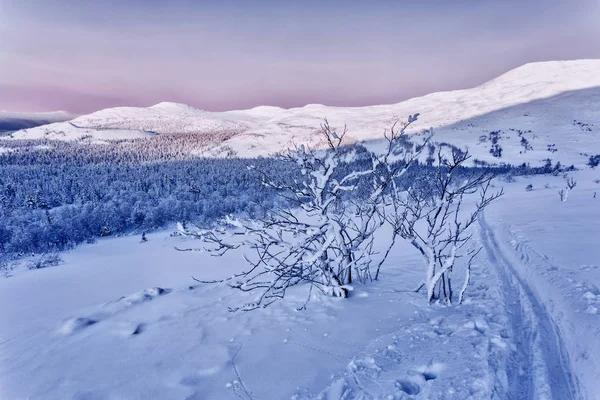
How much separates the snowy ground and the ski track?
0.02 metres

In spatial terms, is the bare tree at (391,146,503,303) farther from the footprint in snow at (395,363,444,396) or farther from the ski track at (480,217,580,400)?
the footprint in snow at (395,363,444,396)

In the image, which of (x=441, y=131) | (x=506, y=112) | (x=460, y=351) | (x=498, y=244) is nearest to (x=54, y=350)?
(x=460, y=351)

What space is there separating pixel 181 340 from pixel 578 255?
34.4 ft

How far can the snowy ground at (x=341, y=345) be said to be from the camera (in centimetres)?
375

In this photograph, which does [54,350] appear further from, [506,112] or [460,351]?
[506,112]

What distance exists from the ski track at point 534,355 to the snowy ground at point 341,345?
18 mm

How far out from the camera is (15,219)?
106 ft

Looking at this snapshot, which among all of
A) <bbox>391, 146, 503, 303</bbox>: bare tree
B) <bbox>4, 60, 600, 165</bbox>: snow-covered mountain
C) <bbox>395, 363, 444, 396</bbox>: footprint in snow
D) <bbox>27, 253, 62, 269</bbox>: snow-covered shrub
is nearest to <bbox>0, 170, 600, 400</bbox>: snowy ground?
<bbox>395, 363, 444, 396</bbox>: footprint in snow

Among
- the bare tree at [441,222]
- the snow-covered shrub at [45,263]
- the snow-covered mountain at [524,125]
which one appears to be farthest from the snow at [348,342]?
the snow-covered mountain at [524,125]

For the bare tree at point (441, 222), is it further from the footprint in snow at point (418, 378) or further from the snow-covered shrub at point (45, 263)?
the snow-covered shrub at point (45, 263)

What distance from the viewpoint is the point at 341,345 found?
4699 mm

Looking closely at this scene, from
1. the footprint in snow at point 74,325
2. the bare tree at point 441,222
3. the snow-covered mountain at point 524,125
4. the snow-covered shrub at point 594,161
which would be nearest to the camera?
the bare tree at point 441,222

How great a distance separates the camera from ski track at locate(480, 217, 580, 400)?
361cm

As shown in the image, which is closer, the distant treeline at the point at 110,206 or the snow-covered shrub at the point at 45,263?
the snow-covered shrub at the point at 45,263
